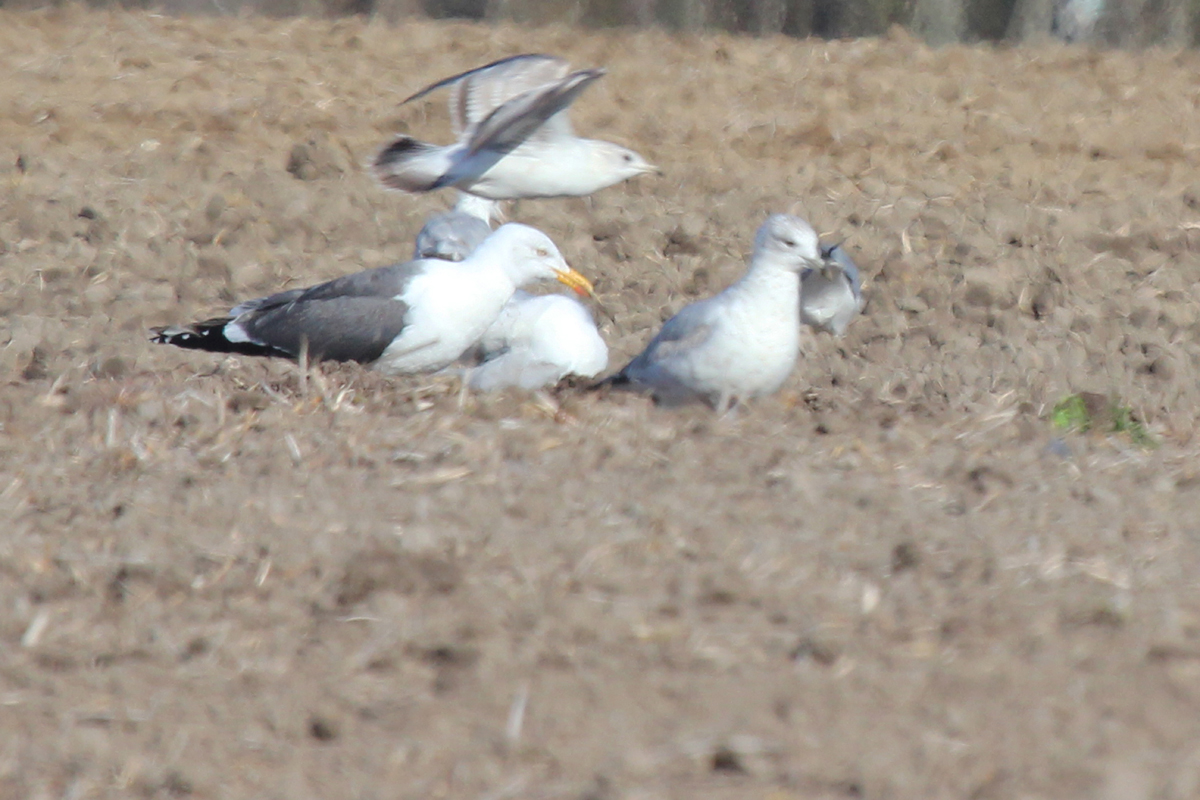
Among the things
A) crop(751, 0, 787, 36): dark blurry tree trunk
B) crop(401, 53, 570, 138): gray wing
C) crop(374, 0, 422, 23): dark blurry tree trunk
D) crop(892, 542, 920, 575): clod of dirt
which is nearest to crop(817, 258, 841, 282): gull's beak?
crop(892, 542, 920, 575): clod of dirt

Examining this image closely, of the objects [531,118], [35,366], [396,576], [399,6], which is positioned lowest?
[399,6]

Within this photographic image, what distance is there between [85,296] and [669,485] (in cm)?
430

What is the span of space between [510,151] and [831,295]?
9.14 feet

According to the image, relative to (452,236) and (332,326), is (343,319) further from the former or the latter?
(452,236)

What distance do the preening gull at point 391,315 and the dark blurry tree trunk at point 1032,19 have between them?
14608 millimetres

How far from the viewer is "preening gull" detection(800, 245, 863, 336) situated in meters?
6.62

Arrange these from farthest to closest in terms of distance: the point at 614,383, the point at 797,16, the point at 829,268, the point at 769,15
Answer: the point at 797,16 < the point at 769,15 < the point at 614,383 < the point at 829,268

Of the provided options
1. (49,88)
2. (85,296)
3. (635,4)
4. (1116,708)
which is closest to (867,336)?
(85,296)

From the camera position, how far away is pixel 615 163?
9.13 m

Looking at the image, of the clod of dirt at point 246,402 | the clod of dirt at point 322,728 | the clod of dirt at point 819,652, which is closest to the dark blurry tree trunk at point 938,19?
the clod of dirt at point 246,402

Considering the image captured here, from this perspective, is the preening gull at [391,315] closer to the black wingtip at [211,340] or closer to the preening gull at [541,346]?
the black wingtip at [211,340]

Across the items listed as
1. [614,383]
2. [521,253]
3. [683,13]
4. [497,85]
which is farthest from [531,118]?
[683,13]

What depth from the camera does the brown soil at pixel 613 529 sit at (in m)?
3.26

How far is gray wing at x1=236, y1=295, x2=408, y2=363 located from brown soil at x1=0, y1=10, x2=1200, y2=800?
132 mm
